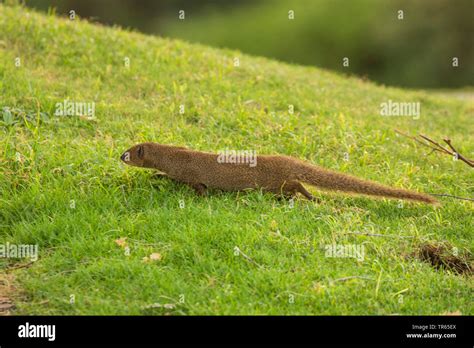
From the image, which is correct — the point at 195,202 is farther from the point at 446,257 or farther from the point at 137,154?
the point at 446,257

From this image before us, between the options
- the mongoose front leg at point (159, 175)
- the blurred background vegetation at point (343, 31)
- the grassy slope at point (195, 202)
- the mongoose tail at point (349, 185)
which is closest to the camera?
the grassy slope at point (195, 202)

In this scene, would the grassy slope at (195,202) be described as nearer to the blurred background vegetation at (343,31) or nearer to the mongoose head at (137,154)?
the mongoose head at (137,154)

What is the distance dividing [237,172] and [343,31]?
12.9m

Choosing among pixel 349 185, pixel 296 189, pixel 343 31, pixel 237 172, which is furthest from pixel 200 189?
pixel 343 31

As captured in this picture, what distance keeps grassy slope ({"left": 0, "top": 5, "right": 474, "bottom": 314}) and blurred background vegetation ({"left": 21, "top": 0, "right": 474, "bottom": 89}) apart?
26.7 feet

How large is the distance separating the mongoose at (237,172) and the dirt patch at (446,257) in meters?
0.77

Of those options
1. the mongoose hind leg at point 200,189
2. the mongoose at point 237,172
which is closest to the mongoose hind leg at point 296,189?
the mongoose at point 237,172

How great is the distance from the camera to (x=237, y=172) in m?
5.50

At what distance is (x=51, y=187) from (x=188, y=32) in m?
13.1

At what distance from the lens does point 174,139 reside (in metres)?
6.41

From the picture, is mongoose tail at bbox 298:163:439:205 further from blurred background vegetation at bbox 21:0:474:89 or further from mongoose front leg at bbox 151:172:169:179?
blurred background vegetation at bbox 21:0:474:89

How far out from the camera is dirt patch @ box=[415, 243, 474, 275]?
15.5 feet

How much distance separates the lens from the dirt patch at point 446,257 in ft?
15.5

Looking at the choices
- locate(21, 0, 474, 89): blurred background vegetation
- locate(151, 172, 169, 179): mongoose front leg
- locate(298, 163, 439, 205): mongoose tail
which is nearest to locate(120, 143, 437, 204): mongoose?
locate(298, 163, 439, 205): mongoose tail
